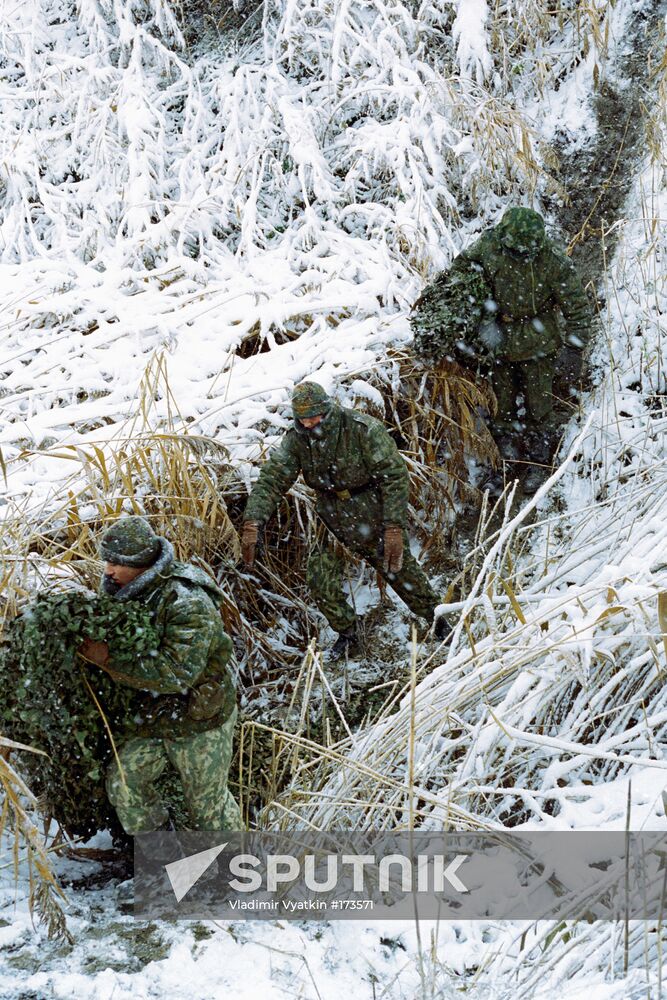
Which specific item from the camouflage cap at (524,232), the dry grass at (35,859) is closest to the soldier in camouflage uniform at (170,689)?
the dry grass at (35,859)

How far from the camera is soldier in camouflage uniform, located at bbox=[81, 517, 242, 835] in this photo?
2.80 meters

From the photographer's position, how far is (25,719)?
9.43 ft

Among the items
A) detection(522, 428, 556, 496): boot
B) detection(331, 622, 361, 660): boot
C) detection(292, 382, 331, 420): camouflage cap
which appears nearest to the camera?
detection(292, 382, 331, 420): camouflage cap

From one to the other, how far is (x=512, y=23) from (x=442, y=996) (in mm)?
6967

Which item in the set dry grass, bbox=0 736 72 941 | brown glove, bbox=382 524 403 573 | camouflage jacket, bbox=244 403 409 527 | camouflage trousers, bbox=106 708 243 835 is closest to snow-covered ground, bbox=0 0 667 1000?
dry grass, bbox=0 736 72 941

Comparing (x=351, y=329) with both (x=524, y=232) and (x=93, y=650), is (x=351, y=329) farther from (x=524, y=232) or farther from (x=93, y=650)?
(x=93, y=650)

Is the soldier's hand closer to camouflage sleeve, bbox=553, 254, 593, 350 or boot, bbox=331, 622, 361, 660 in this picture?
boot, bbox=331, 622, 361, 660

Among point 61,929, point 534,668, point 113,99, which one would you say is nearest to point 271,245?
point 113,99

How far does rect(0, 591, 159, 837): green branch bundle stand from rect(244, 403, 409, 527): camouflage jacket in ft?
4.87

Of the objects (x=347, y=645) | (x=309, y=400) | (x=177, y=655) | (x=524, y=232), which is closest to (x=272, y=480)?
(x=309, y=400)

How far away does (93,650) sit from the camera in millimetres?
2793

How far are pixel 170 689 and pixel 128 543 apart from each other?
0.50 metres

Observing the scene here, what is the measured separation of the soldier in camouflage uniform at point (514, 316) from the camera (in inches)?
191

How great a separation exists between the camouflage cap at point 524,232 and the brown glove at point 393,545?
70.5 inches
